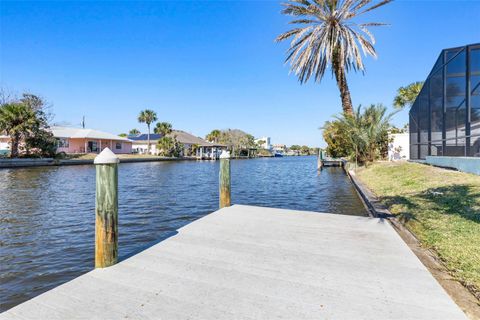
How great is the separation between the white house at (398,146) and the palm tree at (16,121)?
36.9 meters

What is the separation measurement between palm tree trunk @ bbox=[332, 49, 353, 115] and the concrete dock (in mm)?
16948

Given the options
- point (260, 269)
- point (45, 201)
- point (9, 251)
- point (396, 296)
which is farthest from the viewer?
point (45, 201)

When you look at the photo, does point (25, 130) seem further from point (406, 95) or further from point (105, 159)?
point (406, 95)

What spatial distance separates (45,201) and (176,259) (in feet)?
30.5

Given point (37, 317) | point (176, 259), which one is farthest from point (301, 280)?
point (37, 317)

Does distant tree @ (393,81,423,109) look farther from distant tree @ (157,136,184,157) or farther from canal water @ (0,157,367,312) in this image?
distant tree @ (157,136,184,157)

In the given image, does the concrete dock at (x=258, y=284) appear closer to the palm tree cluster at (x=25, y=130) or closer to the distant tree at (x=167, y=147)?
the palm tree cluster at (x=25, y=130)

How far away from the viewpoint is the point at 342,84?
19.6m

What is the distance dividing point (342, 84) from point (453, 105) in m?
8.13

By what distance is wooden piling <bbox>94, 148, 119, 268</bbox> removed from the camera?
11.5 ft

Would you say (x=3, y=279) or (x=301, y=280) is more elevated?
(x=301, y=280)

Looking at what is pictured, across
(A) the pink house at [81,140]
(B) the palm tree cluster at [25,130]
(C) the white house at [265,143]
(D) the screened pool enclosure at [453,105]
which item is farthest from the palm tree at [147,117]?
(C) the white house at [265,143]

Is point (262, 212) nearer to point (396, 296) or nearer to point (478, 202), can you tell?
point (396, 296)

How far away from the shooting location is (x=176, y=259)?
3637 millimetres
